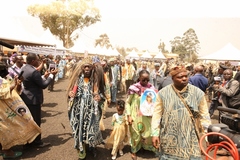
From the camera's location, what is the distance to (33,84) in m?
4.09

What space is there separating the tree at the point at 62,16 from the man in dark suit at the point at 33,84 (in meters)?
35.8

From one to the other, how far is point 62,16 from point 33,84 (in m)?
36.8

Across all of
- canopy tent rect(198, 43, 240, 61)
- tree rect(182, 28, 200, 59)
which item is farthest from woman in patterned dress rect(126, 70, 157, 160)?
tree rect(182, 28, 200, 59)

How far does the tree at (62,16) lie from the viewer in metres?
37.8

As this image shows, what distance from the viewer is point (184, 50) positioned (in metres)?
85.0

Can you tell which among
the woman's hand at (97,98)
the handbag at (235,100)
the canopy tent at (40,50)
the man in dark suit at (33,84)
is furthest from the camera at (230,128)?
the canopy tent at (40,50)

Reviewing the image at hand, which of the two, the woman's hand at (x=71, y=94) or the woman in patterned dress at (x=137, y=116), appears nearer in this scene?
the woman's hand at (x=71, y=94)

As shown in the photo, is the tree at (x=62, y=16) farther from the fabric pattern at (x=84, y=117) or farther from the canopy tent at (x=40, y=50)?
the fabric pattern at (x=84, y=117)

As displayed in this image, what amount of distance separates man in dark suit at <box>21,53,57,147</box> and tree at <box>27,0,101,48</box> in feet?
118

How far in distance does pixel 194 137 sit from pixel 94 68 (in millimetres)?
2242

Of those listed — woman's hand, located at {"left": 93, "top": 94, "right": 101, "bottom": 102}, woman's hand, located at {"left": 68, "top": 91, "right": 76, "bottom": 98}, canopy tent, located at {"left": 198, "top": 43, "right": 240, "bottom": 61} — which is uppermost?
canopy tent, located at {"left": 198, "top": 43, "right": 240, "bottom": 61}

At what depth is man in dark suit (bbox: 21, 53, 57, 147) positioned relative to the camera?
398 centimetres

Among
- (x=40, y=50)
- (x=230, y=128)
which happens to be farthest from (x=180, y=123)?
(x=40, y=50)

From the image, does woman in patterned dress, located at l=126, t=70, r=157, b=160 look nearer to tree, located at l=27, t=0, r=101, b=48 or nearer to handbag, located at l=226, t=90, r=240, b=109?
handbag, located at l=226, t=90, r=240, b=109
